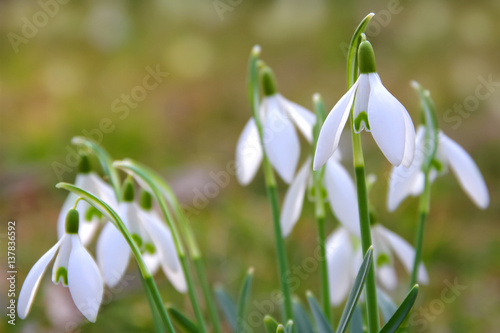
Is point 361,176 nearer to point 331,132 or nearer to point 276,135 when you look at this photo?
point 331,132

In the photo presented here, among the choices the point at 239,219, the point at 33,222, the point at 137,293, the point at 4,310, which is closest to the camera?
the point at 4,310

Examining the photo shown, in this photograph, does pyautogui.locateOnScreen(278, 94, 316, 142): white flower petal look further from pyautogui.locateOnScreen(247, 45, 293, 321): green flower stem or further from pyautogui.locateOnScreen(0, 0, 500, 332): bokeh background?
pyautogui.locateOnScreen(0, 0, 500, 332): bokeh background

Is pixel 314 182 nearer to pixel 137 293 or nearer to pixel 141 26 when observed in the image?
pixel 137 293

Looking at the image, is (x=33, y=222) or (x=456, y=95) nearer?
(x=33, y=222)

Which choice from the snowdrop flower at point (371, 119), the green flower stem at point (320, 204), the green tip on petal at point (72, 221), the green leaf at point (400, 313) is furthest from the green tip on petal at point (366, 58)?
the green tip on petal at point (72, 221)

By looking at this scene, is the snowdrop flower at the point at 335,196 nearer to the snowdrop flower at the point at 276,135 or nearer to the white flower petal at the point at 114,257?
the snowdrop flower at the point at 276,135

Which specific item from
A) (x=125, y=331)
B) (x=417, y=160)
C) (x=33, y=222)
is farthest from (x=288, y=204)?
(x=33, y=222)

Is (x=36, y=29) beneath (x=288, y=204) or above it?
above
